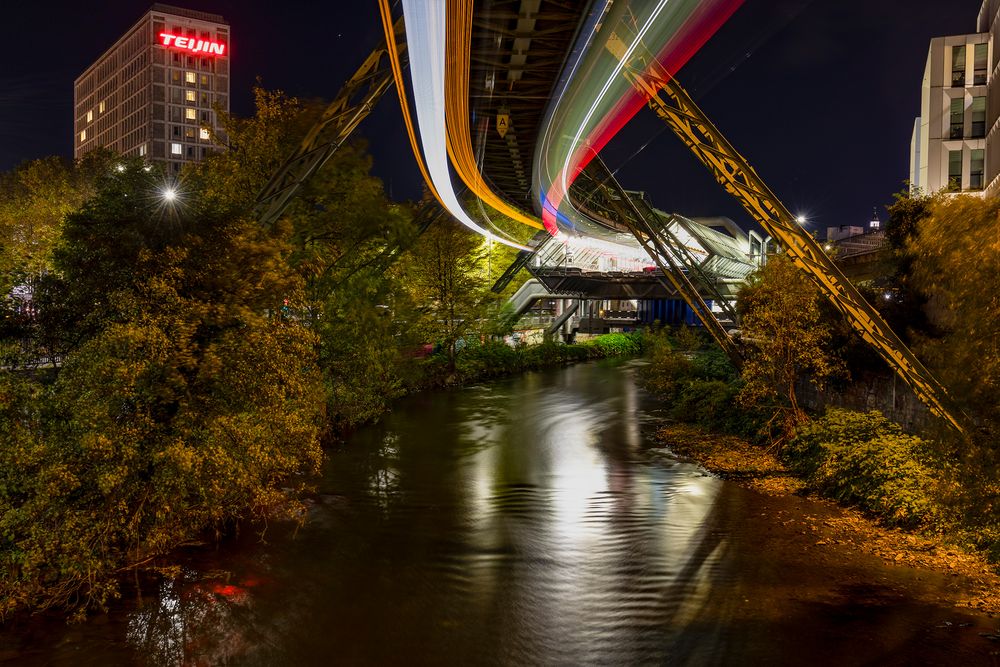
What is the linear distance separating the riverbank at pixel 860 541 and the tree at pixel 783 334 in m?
1.51

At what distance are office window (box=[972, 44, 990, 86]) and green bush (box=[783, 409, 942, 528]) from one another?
2530 cm

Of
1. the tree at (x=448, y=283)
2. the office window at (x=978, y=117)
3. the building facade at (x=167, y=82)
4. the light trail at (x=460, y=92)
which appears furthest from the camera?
the building facade at (x=167, y=82)

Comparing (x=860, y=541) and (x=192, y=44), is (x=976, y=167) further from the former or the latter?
(x=192, y=44)

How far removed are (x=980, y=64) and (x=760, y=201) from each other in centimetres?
2550

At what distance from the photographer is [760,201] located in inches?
504

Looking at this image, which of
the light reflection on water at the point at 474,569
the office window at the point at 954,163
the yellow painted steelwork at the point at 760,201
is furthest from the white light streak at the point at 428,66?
the office window at the point at 954,163

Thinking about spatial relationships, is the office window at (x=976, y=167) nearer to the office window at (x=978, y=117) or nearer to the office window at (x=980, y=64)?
the office window at (x=978, y=117)

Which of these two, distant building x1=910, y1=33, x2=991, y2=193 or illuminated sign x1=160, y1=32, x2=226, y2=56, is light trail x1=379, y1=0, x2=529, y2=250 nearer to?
distant building x1=910, y1=33, x2=991, y2=193

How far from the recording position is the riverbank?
27.3ft

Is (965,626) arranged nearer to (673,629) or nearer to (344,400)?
(673,629)

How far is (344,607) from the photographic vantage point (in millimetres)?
8211

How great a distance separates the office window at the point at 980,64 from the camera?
29750 mm

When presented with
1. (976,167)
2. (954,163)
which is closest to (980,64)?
(954,163)

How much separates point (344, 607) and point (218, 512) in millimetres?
2376
